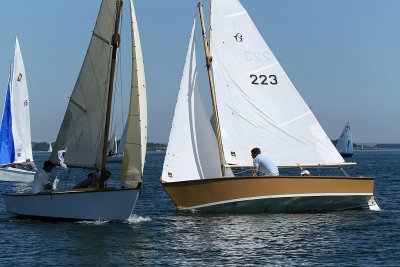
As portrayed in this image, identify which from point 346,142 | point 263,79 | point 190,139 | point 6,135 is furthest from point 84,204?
point 346,142

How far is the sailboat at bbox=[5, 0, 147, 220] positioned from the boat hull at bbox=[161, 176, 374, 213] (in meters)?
3.32

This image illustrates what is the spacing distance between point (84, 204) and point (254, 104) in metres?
8.02

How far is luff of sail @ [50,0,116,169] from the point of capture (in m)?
27.7

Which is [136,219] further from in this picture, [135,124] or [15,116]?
[15,116]

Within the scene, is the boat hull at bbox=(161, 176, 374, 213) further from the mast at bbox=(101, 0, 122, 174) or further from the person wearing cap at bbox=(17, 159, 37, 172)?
the person wearing cap at bbox=(17, 159, 37, 172)

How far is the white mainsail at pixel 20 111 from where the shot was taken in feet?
182

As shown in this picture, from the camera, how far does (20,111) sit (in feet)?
185

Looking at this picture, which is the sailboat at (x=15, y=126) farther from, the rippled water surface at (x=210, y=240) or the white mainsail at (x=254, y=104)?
the white mainsail at (x=254, y=104)

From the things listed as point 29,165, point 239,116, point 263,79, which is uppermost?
point 263,79

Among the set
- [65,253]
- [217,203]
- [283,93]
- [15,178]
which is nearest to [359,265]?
[65,253]

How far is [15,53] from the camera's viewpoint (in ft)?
181

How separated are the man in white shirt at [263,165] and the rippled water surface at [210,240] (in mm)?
1559

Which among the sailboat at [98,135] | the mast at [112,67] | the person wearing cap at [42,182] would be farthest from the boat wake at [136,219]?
the person wearing cap at [42,182]

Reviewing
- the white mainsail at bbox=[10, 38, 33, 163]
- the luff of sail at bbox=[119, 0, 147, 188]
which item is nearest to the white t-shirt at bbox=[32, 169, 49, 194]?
A: the luff of sail at bbox=[119, 0, 147, 188]
